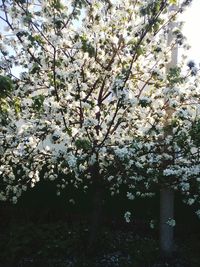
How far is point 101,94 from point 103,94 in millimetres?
253

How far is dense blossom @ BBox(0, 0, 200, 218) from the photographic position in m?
5.30

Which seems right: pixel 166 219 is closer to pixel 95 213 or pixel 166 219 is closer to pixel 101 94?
pixel 95 213

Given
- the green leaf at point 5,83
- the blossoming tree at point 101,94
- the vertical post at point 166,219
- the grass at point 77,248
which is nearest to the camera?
the green leaf at point 5,83

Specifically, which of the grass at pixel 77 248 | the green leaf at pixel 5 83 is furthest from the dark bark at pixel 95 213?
the green leaf at pixel 5 83

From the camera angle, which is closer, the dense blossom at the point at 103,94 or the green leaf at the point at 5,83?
the green leaf at the point at 5,83

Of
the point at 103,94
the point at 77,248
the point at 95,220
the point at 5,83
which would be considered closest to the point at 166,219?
the point at 95,220

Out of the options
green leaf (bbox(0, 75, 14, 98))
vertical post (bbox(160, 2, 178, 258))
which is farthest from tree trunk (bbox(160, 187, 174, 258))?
green leaf (bbox(0, 75, 14, 98))

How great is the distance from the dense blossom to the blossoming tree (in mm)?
15

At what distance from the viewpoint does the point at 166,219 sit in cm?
680

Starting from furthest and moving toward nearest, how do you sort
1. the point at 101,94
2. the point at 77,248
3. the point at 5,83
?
the point at 77,248 → the point at 101,94 → the point at 5,83

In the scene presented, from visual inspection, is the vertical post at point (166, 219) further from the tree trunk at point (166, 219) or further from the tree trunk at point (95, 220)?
the tree trunk at point (95, 220)

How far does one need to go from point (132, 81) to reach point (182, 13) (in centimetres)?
135

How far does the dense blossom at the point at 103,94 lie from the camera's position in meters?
5.30

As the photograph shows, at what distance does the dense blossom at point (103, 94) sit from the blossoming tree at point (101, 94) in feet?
0.05
